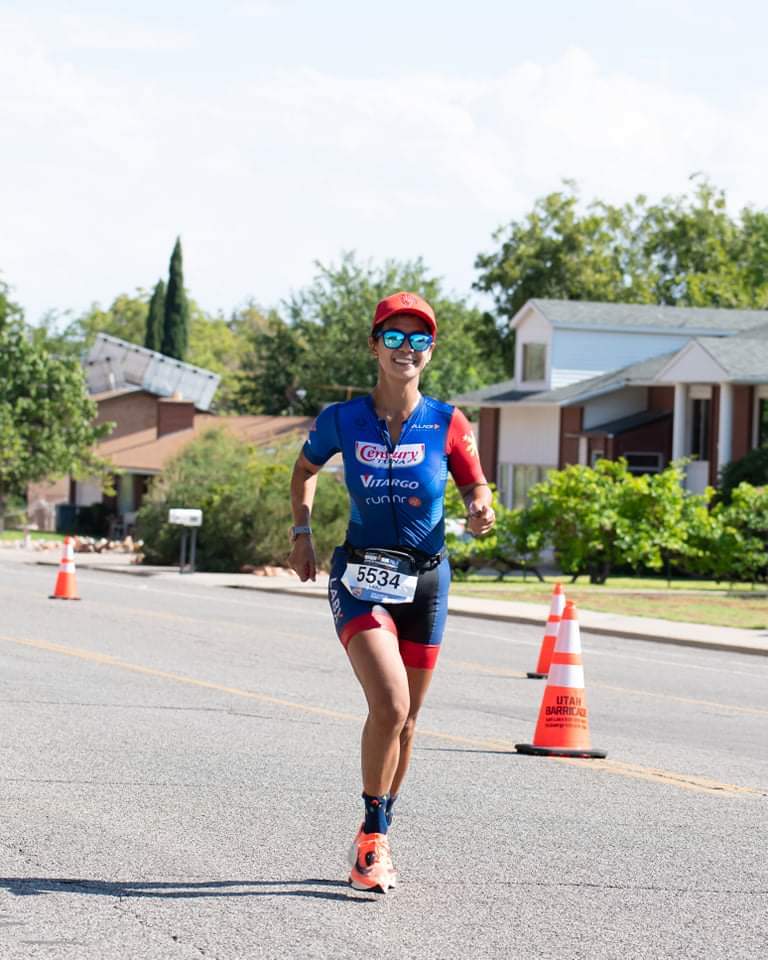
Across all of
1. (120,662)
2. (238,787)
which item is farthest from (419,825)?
(120,662)

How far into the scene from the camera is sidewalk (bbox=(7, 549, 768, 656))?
2258 centimetres

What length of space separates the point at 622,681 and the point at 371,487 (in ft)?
35.6

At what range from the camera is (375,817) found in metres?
6.47

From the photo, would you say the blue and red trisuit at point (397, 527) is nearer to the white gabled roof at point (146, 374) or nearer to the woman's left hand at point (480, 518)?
the woman's left hand at point (480, 518)

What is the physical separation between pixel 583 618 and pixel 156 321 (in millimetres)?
74210

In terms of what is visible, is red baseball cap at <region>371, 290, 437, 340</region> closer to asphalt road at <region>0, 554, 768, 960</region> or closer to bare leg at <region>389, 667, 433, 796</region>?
bare leg at <region>389, 667, 433, 796</region>

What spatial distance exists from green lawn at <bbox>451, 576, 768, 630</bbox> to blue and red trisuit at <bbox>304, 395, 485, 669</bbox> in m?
18.8

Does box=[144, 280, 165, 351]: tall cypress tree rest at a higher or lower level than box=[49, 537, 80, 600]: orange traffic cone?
higher

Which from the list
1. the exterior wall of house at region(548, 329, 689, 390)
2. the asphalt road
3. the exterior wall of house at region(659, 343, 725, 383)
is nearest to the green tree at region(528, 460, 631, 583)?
the exterior wall of house at region(659, 343, 725, 383)

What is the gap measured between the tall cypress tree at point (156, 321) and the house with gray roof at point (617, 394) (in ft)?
144

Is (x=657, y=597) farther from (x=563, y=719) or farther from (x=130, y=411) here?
(x=130, y=411)

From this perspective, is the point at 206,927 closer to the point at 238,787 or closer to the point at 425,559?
the point at 425,559

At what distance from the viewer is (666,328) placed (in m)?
51.6

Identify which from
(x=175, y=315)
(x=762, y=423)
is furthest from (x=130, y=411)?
(x=762, y=423)
